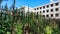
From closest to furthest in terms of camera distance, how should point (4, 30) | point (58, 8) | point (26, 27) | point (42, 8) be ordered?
point (4, 30) < point (26, 27) < point (58, 8) < point (42, 8)

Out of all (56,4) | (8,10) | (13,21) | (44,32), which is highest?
(56,4)

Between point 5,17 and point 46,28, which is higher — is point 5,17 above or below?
above

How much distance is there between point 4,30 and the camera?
1405cm

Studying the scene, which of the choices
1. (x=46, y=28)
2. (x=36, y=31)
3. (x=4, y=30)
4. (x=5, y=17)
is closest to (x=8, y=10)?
(x=5, y=17)

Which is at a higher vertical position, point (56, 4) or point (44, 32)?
point (56, 4)

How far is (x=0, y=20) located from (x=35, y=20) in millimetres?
5475

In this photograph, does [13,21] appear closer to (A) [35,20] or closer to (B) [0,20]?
(B) [0,20]

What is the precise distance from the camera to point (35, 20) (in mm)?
19125

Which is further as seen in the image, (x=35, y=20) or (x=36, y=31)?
(x=35, y=20)

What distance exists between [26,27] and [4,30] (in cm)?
260

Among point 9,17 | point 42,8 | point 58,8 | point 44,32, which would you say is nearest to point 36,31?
point 44,32

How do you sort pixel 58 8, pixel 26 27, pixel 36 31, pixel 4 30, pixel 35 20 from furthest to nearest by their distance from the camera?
1. pixel 58 8
2. pixel 35 20
3. pixel 36 31
4. pixel 26 27
5. pixel 4 30

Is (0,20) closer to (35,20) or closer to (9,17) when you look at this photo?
(9,17)

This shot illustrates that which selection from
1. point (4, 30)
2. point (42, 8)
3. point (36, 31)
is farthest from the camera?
point (42, 8)
